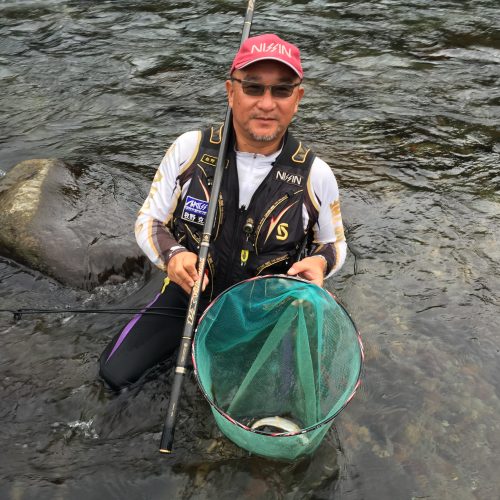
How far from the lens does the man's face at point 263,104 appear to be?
3408mm

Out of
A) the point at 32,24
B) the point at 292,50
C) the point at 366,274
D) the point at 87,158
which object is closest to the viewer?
the point at 292,50

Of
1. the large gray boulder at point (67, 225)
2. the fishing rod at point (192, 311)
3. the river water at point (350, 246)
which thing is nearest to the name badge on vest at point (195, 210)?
the fishing rod at point (192, 311)

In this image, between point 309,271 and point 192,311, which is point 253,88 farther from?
point 192,311

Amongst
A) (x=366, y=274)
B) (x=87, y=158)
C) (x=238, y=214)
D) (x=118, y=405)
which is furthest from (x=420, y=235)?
(x=87, y=158)

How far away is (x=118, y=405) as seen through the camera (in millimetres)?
4035

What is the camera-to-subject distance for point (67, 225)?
5512 mm

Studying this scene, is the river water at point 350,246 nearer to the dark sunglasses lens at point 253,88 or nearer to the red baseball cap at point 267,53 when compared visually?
the dark sunglasses lens at point 253,88

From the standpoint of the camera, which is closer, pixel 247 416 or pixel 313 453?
pixel 313 453

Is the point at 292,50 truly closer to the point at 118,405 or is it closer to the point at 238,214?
the point at 238,214

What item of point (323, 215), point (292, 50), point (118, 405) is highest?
point (292, 50)

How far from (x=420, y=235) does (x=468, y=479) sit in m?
2.78

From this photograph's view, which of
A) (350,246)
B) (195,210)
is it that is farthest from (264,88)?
(350,246)

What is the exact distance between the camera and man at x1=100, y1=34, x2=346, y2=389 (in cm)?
352

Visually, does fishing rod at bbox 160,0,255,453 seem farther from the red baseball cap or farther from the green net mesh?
the red baseball cap
